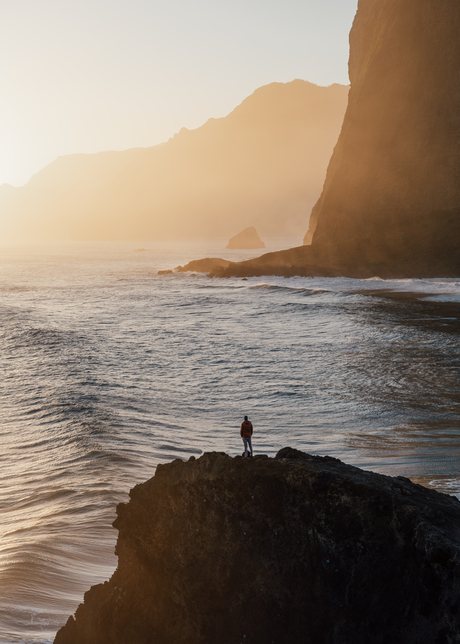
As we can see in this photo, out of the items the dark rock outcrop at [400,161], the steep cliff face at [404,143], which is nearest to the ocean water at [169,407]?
Result: the dark rock outcrop at [400,161]

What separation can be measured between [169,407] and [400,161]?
2250 inches

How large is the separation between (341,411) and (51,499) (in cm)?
900

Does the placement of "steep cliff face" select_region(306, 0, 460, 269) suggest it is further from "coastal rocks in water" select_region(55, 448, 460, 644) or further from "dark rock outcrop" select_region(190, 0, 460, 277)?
"coastal rocks in water" select_region(55, 448, 460, 644)

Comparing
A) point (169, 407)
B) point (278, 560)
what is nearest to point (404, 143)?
point (169, 407)

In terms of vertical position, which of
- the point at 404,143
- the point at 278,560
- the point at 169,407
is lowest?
the point at 169,407

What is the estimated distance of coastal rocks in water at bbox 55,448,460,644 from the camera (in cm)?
494

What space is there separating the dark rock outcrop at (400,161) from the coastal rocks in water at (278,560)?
55852mm

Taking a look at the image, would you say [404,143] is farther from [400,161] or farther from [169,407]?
[169,407]

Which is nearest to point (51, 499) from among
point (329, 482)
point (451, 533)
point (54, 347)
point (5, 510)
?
point (5, 510)

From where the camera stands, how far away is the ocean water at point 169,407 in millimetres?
9172

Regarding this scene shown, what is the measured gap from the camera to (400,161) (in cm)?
6481

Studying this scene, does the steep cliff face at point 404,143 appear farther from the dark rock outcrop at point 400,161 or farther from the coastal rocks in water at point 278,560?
the coastal rocks in water at point 278,560

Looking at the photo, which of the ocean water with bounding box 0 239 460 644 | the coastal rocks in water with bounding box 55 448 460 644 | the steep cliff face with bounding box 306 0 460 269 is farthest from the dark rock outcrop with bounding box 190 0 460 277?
the coastal rocks in water with bounding box 55 448 460 644

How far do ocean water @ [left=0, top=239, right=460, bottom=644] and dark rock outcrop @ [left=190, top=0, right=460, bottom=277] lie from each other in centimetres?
2269
